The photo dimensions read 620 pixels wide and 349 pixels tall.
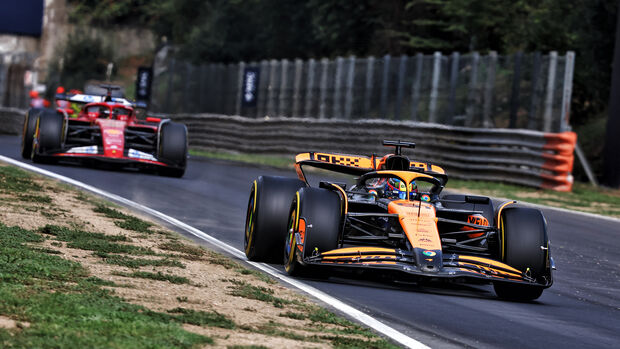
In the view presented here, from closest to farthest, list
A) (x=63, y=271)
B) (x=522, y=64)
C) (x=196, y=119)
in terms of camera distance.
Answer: (x=63, y=271) → (x=522, y=64) → (x=196, y=119)

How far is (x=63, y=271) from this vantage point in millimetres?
7953

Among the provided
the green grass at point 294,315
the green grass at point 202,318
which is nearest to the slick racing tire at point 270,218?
the green grass at point 294,315

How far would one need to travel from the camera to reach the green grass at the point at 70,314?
5809 mm

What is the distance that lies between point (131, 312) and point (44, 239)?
10.8ft

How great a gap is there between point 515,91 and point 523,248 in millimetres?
15185

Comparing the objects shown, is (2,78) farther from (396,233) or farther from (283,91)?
(396,233)

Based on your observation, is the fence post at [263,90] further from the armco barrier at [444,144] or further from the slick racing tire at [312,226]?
the slick racing tire at [312,226]

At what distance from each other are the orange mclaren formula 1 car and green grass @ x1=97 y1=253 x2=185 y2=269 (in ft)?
3.30

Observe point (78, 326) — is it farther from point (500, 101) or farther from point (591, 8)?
point (591, 8)

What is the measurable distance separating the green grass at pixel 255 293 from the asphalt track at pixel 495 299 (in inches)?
23.6

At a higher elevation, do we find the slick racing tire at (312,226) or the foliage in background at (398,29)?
the foliage in background at (398,29)

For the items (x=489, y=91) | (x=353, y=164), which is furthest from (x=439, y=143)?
(x=353, y=164)

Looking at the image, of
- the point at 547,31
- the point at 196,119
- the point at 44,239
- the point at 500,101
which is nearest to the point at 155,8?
the point at 196,119

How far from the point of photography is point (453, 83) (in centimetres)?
2569
